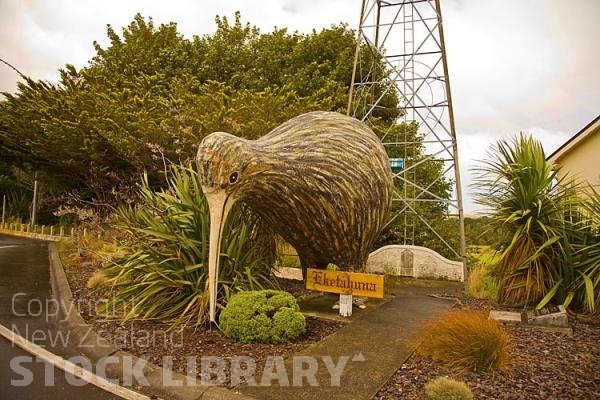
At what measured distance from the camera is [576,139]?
11867 millimetres

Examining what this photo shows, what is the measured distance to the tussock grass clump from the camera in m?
3.34

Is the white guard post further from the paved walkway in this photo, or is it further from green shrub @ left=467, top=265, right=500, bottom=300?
green shrub @ left=467, top=265, right=500, bottom=300

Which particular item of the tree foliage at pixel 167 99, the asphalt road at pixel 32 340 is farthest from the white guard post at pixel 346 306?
the tree foliage at pixel 167 99

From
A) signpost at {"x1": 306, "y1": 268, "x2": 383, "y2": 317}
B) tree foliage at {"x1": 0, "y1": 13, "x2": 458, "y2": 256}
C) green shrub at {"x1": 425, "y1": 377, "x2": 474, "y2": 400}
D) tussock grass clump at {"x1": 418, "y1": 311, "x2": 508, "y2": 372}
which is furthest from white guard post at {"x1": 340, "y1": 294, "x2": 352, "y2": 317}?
tree foliage at {"x1": 0, "y1": 13, "x2": 458, "y2": 256}

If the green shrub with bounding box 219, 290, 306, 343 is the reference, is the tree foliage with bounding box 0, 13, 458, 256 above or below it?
above

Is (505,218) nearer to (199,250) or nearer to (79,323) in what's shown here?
(199,250)

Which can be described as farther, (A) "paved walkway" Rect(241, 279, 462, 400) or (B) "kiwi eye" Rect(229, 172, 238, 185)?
(B) "kiwi eye" Rect(229, 172, 238, 185)

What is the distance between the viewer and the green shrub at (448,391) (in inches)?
105

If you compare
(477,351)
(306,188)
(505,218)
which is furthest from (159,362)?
(505,218)

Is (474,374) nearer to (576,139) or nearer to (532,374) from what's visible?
(532,374)

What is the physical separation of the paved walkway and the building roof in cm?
767

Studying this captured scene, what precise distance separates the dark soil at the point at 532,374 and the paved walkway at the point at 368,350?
0.42 feet

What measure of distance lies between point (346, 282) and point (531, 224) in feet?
8.39

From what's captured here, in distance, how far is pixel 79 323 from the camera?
4625mm
